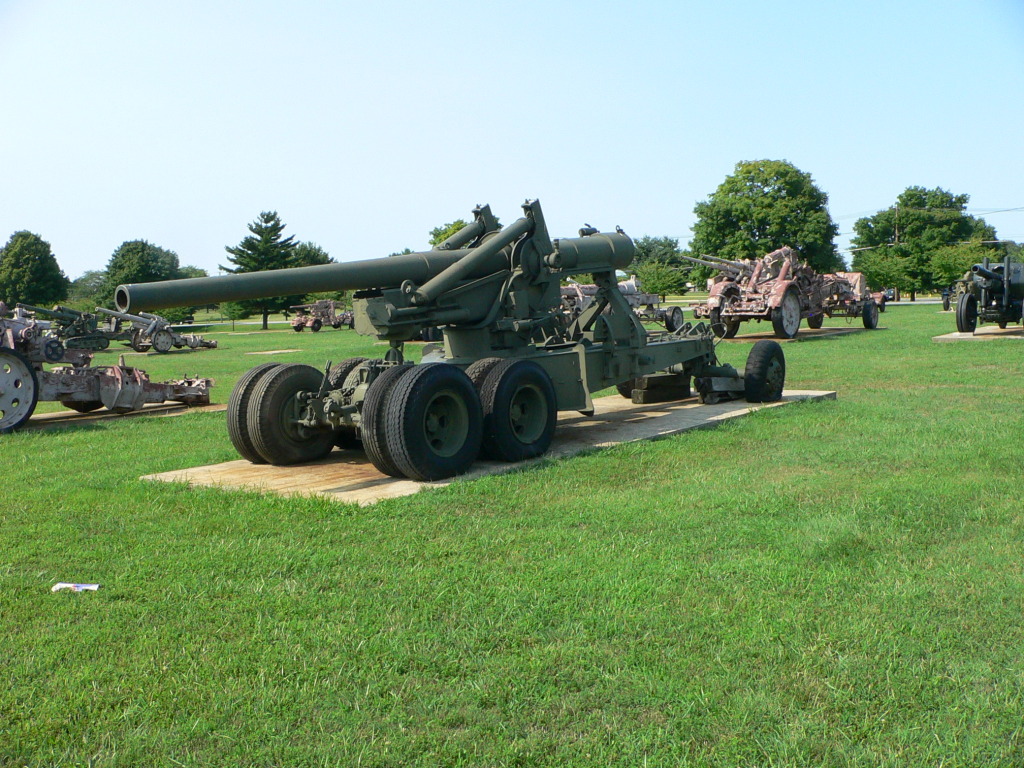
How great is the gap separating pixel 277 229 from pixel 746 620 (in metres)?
69.3

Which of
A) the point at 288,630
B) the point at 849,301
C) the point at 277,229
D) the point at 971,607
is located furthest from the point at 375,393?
the point at 277,229

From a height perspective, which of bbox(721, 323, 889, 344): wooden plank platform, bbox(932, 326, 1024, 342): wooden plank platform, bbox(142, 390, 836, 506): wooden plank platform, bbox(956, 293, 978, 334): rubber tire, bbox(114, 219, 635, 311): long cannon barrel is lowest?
bbox(142, 390, 836, 506): wooden plank platform

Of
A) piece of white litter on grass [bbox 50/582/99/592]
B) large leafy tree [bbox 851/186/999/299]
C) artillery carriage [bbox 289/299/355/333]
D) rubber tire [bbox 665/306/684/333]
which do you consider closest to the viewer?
piece of white litter on grass [bbox 50/582/99/592]

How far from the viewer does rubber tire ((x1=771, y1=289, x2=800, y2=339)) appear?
2670cm

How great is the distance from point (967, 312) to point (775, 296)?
179 inches

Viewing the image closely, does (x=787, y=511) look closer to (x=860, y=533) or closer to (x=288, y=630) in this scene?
(x=860, y=533)

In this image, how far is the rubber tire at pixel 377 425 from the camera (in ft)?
25.6

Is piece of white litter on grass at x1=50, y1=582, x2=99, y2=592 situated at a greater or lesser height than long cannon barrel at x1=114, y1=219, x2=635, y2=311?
lesser

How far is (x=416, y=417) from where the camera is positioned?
7.75 metres

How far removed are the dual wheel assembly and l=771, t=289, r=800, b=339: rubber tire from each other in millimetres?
18628

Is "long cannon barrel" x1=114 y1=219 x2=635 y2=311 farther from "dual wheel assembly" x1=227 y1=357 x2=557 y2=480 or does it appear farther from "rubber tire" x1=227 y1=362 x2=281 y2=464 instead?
"rubber tire" x1=227 y1=362 x2=281 y2=464

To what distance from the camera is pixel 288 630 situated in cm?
450

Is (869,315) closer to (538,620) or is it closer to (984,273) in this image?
(984,273)

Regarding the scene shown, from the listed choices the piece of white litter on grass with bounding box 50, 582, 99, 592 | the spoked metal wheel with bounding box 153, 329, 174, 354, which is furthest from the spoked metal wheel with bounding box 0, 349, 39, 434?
the spoked metal wheel with bounding box 153, 329, 174, 354
